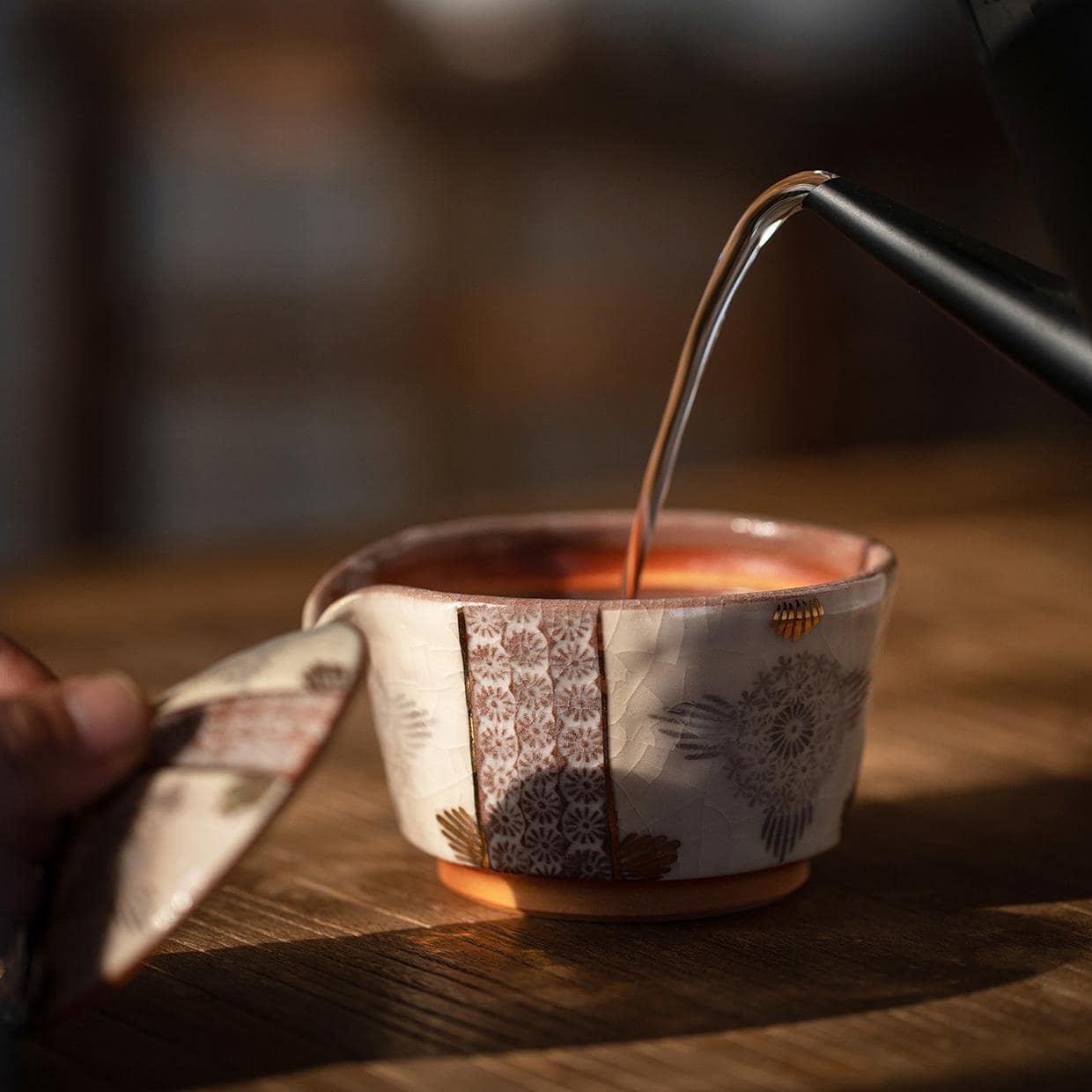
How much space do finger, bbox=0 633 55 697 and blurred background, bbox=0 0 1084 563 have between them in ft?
6.31

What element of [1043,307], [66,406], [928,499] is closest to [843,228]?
[1043,307]

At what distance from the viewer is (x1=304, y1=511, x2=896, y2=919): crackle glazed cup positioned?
16.8 inches

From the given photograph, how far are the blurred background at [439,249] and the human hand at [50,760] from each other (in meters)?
2.00

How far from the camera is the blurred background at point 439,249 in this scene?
7.94 feet

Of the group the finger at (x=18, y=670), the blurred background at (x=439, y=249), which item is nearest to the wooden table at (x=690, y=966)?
the finger at (x=18, y=670)

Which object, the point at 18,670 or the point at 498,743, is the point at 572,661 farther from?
the point at 18,670

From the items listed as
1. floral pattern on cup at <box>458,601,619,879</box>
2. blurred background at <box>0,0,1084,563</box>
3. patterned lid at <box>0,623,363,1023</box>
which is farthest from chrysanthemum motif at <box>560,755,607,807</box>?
blurred background at <box>0,0,1084,563</box>

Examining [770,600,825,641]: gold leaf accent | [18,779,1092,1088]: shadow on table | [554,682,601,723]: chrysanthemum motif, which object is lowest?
[18,779,1092,1088]: shadow on table

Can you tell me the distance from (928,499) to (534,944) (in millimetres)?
1060

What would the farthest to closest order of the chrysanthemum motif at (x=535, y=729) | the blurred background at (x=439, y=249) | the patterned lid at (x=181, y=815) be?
the blurred background at (x=439, y=249) < the chrysanthemum motif at (x=535, y=729) < the patterned lid at (x=181, y=815)

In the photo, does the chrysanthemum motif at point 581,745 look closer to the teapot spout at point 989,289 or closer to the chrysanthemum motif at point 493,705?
the chrysanthemum motif at point 493,705

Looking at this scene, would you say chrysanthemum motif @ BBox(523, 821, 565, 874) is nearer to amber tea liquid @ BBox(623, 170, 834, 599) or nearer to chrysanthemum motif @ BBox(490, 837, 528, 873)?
chrysanthemum motif @ BBox(490, 837, 528, 873)

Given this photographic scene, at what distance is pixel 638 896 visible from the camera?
1.50ft

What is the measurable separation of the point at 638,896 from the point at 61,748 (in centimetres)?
20
